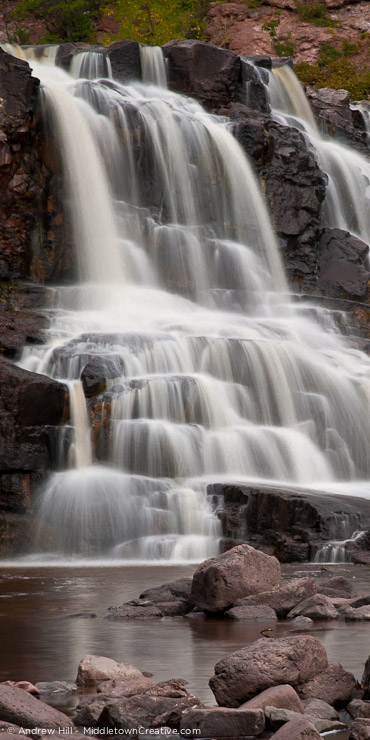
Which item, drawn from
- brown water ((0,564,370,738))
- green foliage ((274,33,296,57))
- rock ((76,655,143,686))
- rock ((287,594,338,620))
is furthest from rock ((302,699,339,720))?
green foliage ((274,33,296,57))

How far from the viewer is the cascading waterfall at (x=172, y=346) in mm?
17062

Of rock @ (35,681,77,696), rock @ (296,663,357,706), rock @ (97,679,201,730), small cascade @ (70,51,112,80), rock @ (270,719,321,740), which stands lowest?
rock @ (35,681,77,696)

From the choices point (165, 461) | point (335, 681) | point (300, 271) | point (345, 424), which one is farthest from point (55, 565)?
point (300, 271)

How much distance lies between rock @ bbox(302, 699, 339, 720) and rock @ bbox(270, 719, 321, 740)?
2.24 ft

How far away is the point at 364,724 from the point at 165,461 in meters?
12.4

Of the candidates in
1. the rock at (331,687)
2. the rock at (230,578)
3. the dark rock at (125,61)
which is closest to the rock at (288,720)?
the rock at (331,687)

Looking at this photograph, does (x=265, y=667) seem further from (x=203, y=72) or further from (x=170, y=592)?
(x=203, y=72)

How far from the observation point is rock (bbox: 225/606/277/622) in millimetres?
9648

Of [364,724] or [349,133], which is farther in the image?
[349,133]

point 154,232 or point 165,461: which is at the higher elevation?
point 154,232

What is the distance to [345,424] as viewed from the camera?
2067 cm

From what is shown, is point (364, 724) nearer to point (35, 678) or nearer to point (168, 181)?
point (35, 678)

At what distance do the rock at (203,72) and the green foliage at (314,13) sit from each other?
57.4ft

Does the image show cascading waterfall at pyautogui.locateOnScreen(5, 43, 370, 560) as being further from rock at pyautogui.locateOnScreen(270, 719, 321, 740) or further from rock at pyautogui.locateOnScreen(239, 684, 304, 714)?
rock at pyautogui.locateOnScreen(270, 719, 321, 740)
